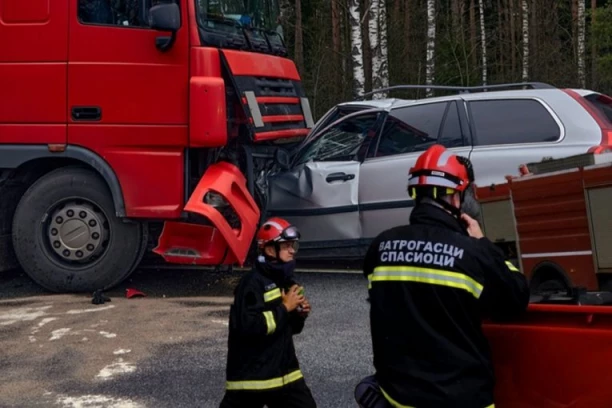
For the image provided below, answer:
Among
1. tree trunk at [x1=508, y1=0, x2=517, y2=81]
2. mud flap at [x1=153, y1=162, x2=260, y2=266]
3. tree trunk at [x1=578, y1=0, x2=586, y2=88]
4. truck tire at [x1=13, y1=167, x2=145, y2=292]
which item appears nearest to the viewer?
mud flap at [x1=153, y1=162, x2=260, y2=266]

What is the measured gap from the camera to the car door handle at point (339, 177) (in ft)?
31.8

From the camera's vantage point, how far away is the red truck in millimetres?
9023

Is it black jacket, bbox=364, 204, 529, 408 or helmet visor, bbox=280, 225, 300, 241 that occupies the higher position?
helmet visor, bbox=280, 225, 300, 241

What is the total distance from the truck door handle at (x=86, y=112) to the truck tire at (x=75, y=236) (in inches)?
21.5

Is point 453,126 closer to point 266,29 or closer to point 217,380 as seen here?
point 266,29

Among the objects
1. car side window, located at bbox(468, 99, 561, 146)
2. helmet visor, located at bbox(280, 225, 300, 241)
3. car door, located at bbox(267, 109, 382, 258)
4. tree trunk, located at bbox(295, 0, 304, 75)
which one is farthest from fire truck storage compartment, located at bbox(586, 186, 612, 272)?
tree trunk, located at bbox(295, 0, 304, 75)

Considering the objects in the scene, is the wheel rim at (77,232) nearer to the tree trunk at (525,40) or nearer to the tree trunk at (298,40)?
the tree trunk at (298,40)

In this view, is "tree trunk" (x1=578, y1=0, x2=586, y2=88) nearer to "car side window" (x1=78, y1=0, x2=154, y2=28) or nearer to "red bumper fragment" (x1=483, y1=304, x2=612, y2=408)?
"car side window" (x1=78, y1=0, x2=154, y2=28)

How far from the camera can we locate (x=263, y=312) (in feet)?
15.1

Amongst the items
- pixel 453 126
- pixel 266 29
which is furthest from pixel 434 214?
pixel 266 29

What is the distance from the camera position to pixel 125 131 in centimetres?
923

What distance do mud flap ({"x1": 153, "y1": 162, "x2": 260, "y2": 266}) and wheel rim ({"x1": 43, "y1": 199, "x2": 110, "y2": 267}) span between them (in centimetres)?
62

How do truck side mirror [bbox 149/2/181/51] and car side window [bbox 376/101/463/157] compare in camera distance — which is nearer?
truck side mirror [bbox 149/2/181/51]

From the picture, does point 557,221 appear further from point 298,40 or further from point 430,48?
point 298,40
